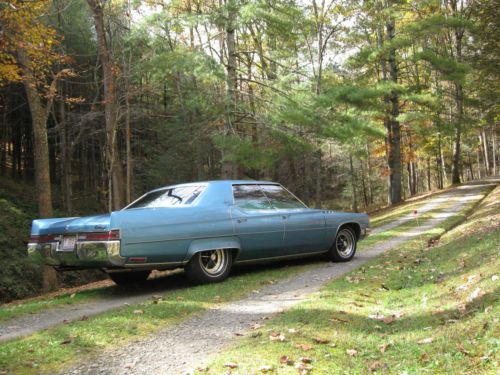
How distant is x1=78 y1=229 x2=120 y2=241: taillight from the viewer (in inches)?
246

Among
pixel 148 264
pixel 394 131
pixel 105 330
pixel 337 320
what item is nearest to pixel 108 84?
pixel 148 264

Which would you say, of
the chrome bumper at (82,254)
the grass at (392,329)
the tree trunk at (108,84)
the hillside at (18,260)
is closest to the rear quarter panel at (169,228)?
the chrome bumper at (82,254)

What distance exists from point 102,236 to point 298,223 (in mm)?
3721

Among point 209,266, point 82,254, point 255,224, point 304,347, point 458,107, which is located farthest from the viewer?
→ point 458,107

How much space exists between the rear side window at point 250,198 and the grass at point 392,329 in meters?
1.88

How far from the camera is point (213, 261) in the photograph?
760 centimetres

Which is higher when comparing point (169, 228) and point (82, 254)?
point (169, 228)

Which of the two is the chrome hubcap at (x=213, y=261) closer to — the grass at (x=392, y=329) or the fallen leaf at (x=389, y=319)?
the grass at (x=392, y=329)

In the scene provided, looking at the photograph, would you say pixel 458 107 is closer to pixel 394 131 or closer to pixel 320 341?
pixel 394 131

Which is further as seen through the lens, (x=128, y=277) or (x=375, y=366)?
(x=128, y=277)

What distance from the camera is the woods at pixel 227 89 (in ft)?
50.5

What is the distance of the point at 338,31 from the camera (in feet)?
97.1

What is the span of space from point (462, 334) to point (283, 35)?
14.3m

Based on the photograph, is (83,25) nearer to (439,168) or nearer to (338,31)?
(338,31)
